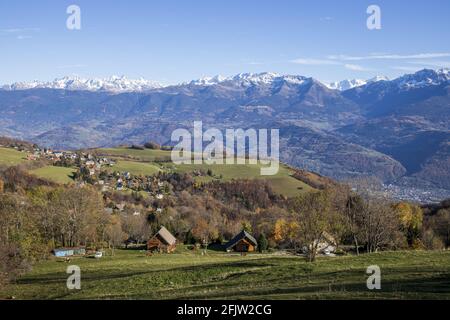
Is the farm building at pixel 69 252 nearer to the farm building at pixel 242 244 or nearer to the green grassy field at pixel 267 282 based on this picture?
the green grassy field at pixel 267 282

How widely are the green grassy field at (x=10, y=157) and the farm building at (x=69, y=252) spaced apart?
10211 cm

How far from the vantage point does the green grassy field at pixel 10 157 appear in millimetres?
A: 169750

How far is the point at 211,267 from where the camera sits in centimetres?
4466

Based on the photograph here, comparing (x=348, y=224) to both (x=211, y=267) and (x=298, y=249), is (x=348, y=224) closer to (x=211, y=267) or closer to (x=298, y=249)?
(x=298, y=249)

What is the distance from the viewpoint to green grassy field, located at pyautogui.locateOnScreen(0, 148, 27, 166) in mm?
169750

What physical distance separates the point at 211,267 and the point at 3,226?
31993 millimetres

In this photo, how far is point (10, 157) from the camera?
184 metres

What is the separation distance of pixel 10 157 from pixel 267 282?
173903 millimetres

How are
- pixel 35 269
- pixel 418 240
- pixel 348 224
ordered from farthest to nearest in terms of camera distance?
pixel 418 240 → pixel 348 224 → pixel 35 269

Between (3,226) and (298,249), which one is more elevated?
(3,226)

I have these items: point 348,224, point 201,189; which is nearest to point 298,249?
point 348,224
